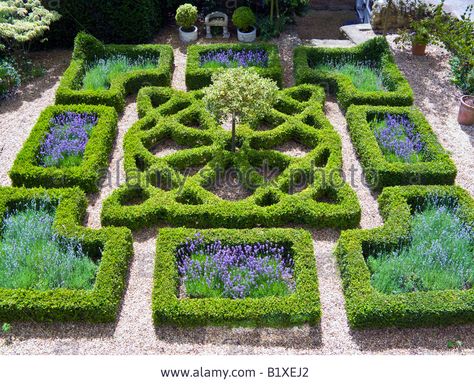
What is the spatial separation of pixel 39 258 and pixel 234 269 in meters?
3.39

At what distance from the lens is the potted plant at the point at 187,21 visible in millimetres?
16969

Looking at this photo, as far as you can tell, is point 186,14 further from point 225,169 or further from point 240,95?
point 225,169

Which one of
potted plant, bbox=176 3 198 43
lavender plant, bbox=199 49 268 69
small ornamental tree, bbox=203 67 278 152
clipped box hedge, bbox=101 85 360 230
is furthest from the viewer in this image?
potted plant, bbox=176 3 198 43

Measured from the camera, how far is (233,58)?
52.5 feet

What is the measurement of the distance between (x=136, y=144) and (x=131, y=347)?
5.17 m

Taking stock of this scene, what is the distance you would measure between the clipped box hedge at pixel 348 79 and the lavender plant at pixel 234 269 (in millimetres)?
5846

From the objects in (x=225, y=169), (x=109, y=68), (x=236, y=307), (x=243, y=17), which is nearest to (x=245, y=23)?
(x=243, y=17)

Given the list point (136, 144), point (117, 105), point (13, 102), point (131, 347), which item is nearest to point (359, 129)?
point (136, 144)

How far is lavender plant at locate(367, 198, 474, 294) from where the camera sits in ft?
30.9

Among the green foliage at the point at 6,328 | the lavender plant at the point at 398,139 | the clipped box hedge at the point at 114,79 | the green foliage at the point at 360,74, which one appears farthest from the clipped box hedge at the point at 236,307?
the green foliage at the point at 360,74

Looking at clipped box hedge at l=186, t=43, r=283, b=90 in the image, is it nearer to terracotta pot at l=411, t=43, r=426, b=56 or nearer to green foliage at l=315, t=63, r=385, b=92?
green foliage at l=315, t=63, r=385, b=92

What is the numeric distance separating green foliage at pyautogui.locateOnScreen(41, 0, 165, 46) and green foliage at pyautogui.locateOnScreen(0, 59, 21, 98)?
2.74 meters

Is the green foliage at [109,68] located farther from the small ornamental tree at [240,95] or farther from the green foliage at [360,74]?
the green foliage at [360,74]

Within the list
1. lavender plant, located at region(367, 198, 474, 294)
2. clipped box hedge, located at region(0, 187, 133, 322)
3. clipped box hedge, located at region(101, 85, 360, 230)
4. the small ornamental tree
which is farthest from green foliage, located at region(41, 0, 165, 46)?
lavender plant, located at region(367, 198, 474, 294)
